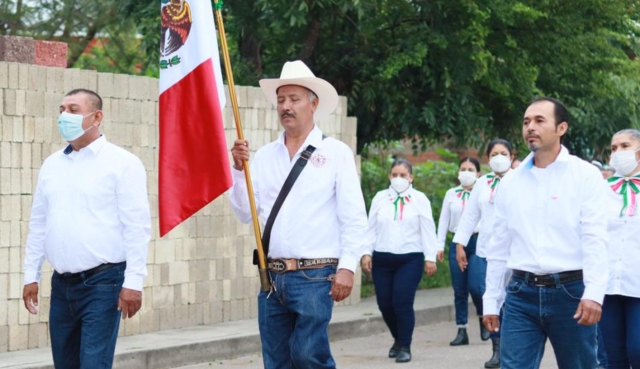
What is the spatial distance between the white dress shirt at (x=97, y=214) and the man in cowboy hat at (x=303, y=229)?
58 cm

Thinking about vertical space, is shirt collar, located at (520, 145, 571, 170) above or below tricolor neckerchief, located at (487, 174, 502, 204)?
below

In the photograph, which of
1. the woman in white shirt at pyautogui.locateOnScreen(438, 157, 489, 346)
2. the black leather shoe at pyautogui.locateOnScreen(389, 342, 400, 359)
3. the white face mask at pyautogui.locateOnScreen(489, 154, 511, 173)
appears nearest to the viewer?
the white face mask at pyautogui.locateOnScreen(489, 154, 511, 173)

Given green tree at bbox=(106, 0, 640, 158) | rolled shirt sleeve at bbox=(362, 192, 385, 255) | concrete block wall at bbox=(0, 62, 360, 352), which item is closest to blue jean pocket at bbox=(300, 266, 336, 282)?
concrete block wall at bbox=(0, 62, 360, 352)

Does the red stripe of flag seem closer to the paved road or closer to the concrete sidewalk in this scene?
the concrete sidewalk

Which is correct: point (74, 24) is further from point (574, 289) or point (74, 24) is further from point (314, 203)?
point (574, 289)

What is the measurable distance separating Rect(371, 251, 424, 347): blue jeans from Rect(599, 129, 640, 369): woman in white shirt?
154 inches

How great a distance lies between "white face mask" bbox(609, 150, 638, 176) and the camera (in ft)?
26.6

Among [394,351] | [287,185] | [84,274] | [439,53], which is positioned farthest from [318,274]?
[439,53]

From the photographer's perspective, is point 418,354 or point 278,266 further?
point 418,354

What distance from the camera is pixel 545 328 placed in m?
6.50

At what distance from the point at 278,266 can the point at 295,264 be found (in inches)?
4.0

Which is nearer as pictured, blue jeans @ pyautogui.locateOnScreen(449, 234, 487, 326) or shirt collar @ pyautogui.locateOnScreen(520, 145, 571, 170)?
shirt collar @ pyautogui.locateOnScreen(520, 145, 571, 170)

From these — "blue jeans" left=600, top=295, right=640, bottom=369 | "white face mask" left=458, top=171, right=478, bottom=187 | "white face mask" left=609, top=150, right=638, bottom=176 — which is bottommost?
"blue jeans" left=600, top=295, right=640, bottom=369

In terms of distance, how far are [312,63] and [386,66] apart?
61.2 inches
